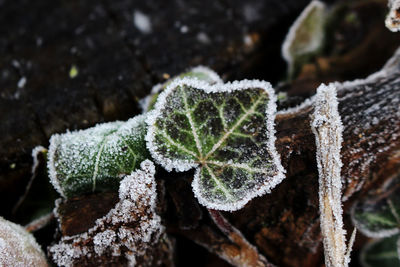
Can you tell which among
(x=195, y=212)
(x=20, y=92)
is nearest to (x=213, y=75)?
(x=195, y=212)

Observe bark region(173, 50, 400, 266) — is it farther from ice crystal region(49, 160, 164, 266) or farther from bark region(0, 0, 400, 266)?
ice crystal region(49, 160, 164, 266)

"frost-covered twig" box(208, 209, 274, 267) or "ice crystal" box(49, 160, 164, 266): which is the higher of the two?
"frost-covered twig" box(208, 209, 274, 267)

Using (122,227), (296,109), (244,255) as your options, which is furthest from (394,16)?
(122,227)

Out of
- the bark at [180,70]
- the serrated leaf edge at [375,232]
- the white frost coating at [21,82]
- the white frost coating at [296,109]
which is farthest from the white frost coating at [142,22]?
the serrated leaf edge at [375,232]

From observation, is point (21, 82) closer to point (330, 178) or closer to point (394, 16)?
point (330, 178)

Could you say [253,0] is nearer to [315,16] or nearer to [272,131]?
[315,16]

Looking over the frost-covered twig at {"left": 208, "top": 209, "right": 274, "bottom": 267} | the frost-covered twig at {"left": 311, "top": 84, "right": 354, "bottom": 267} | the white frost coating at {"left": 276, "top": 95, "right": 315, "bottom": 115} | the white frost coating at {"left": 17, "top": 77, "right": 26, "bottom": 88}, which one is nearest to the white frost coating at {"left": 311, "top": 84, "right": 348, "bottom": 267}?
the frost-covered twig at {"left": 311, "top": 84, "right": 354, "bottom": 267}
